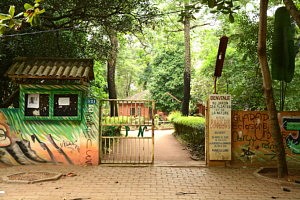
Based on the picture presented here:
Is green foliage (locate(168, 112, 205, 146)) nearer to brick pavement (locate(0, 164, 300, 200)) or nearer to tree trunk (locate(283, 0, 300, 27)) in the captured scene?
brick pavement (locate(0, 164, 300, 200))

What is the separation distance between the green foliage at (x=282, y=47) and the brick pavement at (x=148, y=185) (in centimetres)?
287

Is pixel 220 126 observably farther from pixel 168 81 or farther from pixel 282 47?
pixel 168 81

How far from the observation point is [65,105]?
10227 millimetres

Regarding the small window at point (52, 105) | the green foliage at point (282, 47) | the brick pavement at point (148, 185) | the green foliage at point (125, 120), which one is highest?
the green foliage at point (282, 47)

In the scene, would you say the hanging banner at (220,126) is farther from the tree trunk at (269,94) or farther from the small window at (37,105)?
the small window at (37,105)

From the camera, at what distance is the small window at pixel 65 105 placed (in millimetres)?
10211

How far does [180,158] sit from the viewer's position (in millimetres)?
12523

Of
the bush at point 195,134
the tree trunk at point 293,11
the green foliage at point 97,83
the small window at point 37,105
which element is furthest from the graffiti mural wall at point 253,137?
the green foliage at point 97,83

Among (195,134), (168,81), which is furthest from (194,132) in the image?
(168,81)

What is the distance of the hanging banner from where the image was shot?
10250 mm

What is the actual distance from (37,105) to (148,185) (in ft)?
14.4

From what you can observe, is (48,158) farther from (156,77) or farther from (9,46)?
(156,77)

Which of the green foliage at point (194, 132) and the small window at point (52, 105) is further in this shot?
the green foliage at point (194, 132)

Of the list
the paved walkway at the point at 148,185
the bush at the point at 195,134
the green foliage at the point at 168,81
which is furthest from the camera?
the green foliage at the point at 168,81
